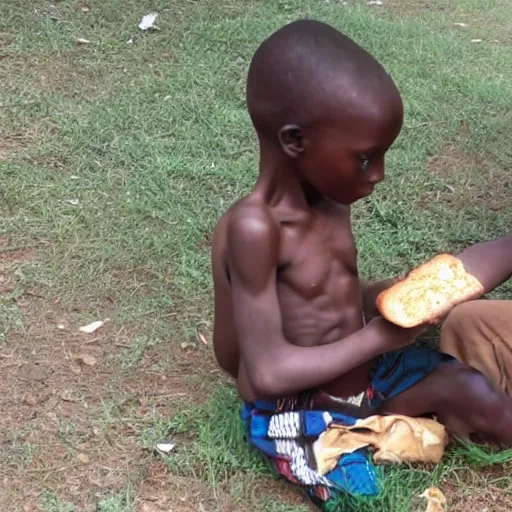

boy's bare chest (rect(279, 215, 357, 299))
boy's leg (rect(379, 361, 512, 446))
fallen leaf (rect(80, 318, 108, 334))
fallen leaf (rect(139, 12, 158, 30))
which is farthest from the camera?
fallen leaf (rect(139, 12, 158, 30))

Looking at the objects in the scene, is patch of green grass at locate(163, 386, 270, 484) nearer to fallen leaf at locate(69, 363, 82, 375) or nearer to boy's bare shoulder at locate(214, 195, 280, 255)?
fallen leaf at locate(69, 363, 82, 375)

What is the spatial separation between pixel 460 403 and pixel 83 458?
1.00 metres

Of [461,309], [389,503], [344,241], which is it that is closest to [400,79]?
[461,309]

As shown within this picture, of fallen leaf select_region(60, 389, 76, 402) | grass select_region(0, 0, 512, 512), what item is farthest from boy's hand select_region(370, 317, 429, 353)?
fallen leaf select_region(60, 389, 76, 402)

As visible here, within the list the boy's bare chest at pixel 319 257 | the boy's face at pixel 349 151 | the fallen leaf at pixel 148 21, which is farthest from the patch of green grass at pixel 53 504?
the fallen leaf at pixel 148 21

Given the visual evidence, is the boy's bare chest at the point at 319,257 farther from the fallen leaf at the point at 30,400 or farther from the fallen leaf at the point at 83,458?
the fallen leaf at the point at 30,400

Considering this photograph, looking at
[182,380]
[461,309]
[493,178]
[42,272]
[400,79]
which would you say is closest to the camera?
[461,309]

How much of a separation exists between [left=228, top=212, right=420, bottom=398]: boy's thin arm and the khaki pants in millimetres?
501

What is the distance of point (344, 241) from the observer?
1.98 meters

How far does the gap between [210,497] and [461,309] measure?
869mm

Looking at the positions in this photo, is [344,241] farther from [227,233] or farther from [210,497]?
[210,497]

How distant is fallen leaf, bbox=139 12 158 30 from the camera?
4785mm

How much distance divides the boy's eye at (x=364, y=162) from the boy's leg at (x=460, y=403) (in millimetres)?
631

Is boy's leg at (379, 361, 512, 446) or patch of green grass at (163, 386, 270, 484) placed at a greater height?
boy's leg at (379, 361, 512, 446)
